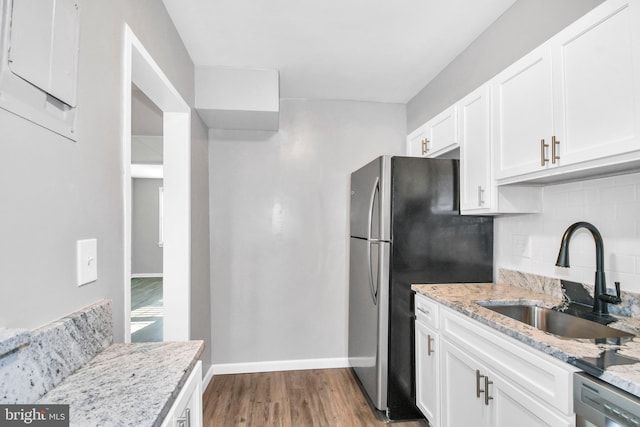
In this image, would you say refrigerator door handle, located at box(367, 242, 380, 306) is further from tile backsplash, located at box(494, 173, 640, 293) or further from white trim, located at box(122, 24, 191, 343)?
white trim, located at box(122, 24, 191, 343)

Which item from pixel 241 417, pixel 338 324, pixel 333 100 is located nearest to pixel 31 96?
pixel 241 417

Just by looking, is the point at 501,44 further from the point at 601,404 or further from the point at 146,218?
the point at 146,218

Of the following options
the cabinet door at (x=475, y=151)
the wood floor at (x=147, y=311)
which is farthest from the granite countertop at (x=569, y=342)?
the wood floor at (x=147, y=311)

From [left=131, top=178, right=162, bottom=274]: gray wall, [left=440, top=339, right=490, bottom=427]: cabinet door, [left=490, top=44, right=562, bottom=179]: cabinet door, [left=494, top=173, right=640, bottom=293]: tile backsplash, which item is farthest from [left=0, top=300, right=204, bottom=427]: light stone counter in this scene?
[left=131, top=178, right=162, bottom=274]: gray wall

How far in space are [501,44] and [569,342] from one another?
172 cm

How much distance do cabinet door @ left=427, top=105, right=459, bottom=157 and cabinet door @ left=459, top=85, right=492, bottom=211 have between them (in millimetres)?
74

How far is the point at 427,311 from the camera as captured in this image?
2008 millimetres

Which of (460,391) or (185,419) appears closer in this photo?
(185,419)

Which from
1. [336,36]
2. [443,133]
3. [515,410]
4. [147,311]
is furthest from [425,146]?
[147,311]

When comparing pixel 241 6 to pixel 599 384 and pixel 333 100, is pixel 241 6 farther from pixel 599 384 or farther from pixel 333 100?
pixel 599 384

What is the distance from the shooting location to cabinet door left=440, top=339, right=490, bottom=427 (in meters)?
1.52

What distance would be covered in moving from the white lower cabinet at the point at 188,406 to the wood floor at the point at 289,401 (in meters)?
1.46

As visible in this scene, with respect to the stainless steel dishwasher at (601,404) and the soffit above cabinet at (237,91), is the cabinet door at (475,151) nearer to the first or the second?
the stainless steel dishwasher at (601,404)

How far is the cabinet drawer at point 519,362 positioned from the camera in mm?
1057
